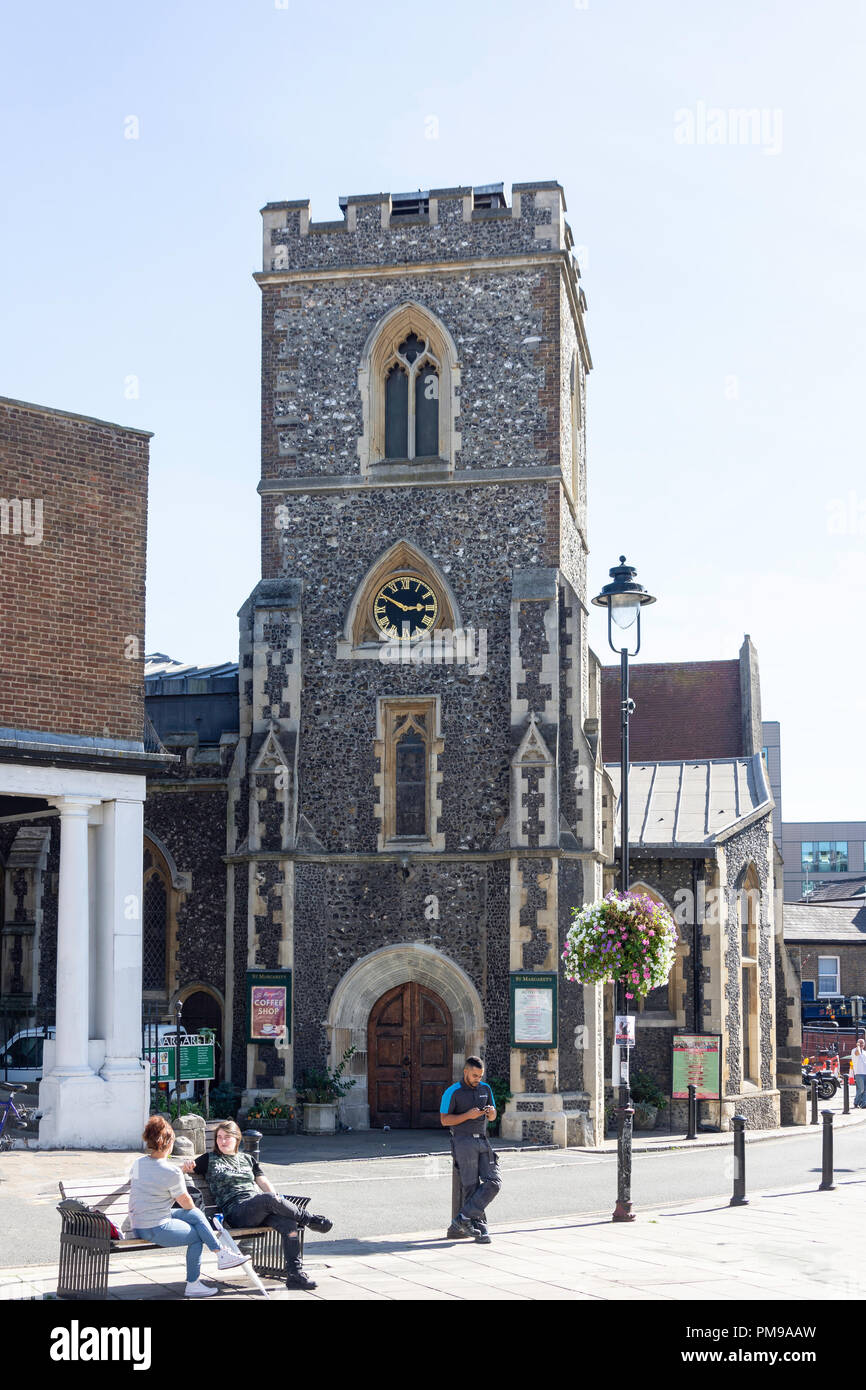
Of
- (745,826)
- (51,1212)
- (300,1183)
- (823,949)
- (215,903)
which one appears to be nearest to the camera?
(51,1212)

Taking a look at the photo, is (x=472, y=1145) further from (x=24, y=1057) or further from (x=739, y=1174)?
(x=24, y=1057)

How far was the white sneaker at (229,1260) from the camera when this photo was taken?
984 cm

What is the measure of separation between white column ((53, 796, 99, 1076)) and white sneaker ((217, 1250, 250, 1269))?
8.94m

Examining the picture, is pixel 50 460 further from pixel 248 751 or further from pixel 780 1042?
pixel 780 1042

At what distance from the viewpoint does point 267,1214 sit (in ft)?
34.6

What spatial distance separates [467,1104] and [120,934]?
23.6ft

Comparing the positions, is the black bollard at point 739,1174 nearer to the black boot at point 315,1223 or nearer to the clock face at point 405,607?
the black boot at point 315,1223

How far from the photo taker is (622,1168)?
15164 millimetres

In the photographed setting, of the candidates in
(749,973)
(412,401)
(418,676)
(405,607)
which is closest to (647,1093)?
(749,973)

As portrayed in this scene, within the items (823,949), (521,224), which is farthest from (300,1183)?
(823,949)

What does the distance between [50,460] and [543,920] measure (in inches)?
413

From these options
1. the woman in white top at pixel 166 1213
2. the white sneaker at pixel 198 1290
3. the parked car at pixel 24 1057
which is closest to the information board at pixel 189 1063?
the parked car at pixel 24 1057

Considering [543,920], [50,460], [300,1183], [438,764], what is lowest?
[300,1183]

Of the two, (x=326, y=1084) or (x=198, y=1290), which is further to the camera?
(x=326, y=1084)
